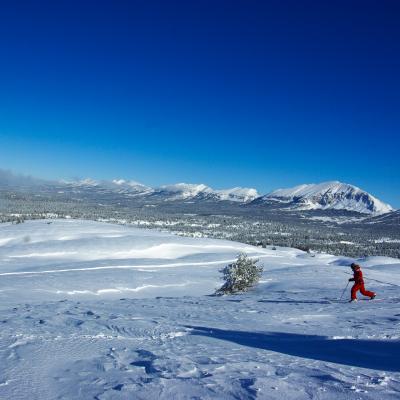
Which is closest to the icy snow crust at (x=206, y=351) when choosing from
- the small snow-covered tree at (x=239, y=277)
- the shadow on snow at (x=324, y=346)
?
the shadow on snow at (x=324, y=346)

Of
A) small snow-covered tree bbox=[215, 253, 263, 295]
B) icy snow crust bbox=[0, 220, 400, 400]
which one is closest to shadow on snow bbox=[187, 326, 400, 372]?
icy snow crust bbox=[0, 220, 400, 400]

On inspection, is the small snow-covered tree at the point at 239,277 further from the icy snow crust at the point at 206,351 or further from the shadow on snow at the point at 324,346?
the shadow on snow at the point at 324,346

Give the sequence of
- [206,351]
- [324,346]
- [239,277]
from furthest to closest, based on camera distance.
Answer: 1. [239,277]
2. [324,346]
3. [206,351]

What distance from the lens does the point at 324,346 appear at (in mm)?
9695

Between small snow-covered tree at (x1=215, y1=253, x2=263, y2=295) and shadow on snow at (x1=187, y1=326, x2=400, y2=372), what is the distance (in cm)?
1727

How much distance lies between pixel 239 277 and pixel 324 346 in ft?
64.3

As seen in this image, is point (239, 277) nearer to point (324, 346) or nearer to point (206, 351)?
point (324, 346)

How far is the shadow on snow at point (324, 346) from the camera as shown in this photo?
8.37m

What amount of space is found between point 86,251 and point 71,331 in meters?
64.4

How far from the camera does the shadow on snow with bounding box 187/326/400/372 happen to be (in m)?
8.37

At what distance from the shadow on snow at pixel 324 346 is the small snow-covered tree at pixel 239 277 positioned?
56.7 feet

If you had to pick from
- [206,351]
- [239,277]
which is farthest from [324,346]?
[239,277]

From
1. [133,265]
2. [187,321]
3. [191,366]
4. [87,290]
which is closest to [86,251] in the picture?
[133,265]

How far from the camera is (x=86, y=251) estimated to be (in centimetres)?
7344
